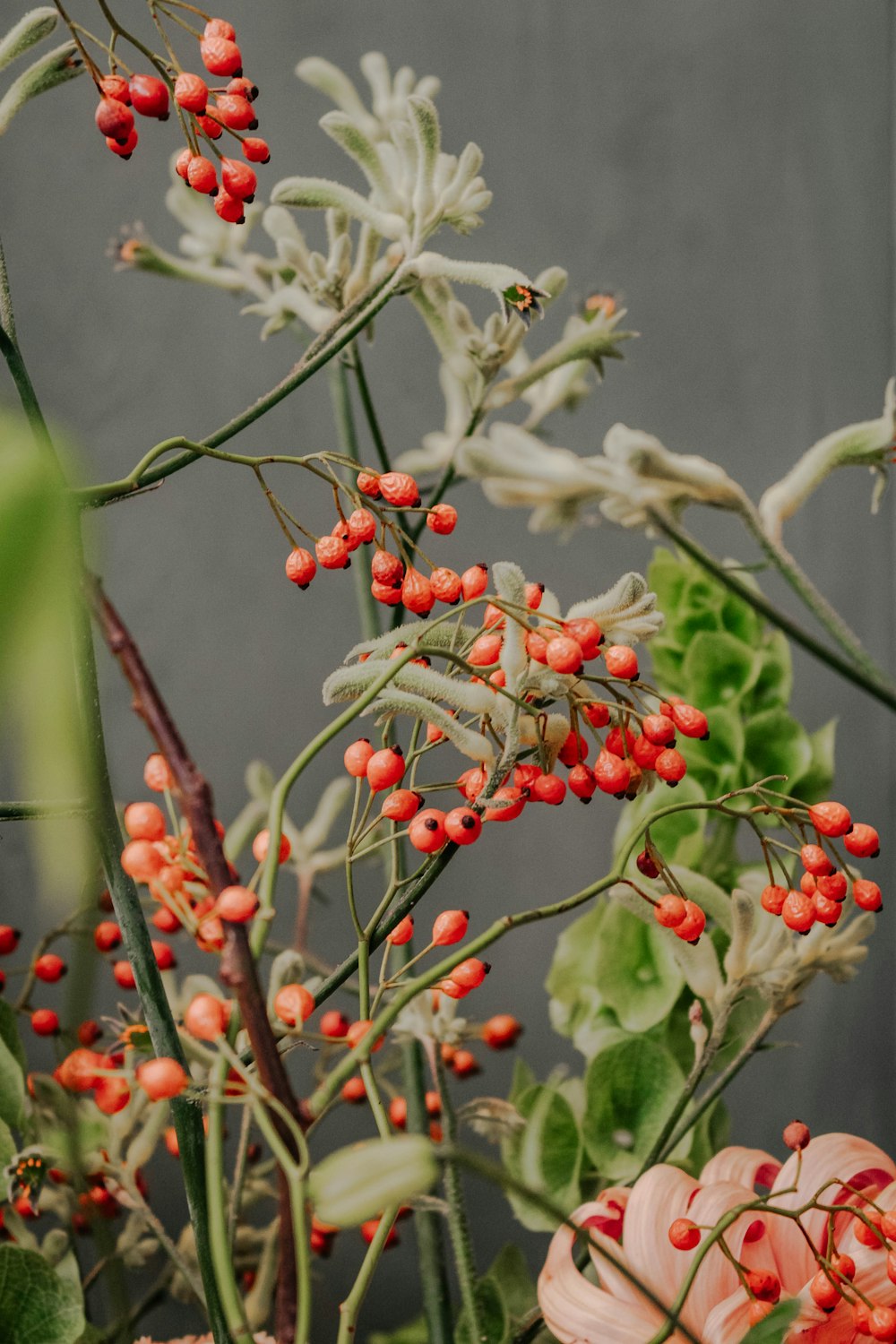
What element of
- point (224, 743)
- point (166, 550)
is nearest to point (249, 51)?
point (166, 550)

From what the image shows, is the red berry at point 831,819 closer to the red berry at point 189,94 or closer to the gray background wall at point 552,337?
the red berry at point 189,94

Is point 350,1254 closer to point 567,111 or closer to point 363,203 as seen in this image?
point 363,203

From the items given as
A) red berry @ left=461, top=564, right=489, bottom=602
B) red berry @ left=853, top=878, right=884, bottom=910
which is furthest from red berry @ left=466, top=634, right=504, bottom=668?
red berry @ left=853, top=878, right=884, bottom=910

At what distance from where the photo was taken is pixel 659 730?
27 cm

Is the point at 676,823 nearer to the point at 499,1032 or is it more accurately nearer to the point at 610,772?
the point at 499,1032

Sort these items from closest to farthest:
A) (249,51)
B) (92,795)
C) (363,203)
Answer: (92,795), (363,203), (249,51)

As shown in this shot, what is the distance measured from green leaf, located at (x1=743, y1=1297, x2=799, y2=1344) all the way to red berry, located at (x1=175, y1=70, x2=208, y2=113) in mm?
291

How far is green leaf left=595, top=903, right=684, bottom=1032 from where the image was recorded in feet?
1.49

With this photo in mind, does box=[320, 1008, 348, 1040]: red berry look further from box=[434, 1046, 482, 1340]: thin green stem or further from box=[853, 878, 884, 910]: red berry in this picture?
box=[853, 878, 884, 910]: red berry

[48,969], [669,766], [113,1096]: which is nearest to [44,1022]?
[48,969]

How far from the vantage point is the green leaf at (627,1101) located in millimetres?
424

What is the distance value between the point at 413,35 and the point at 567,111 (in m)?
0.09

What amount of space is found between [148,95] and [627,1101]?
1.20 feet

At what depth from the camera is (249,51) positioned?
0.60 m
